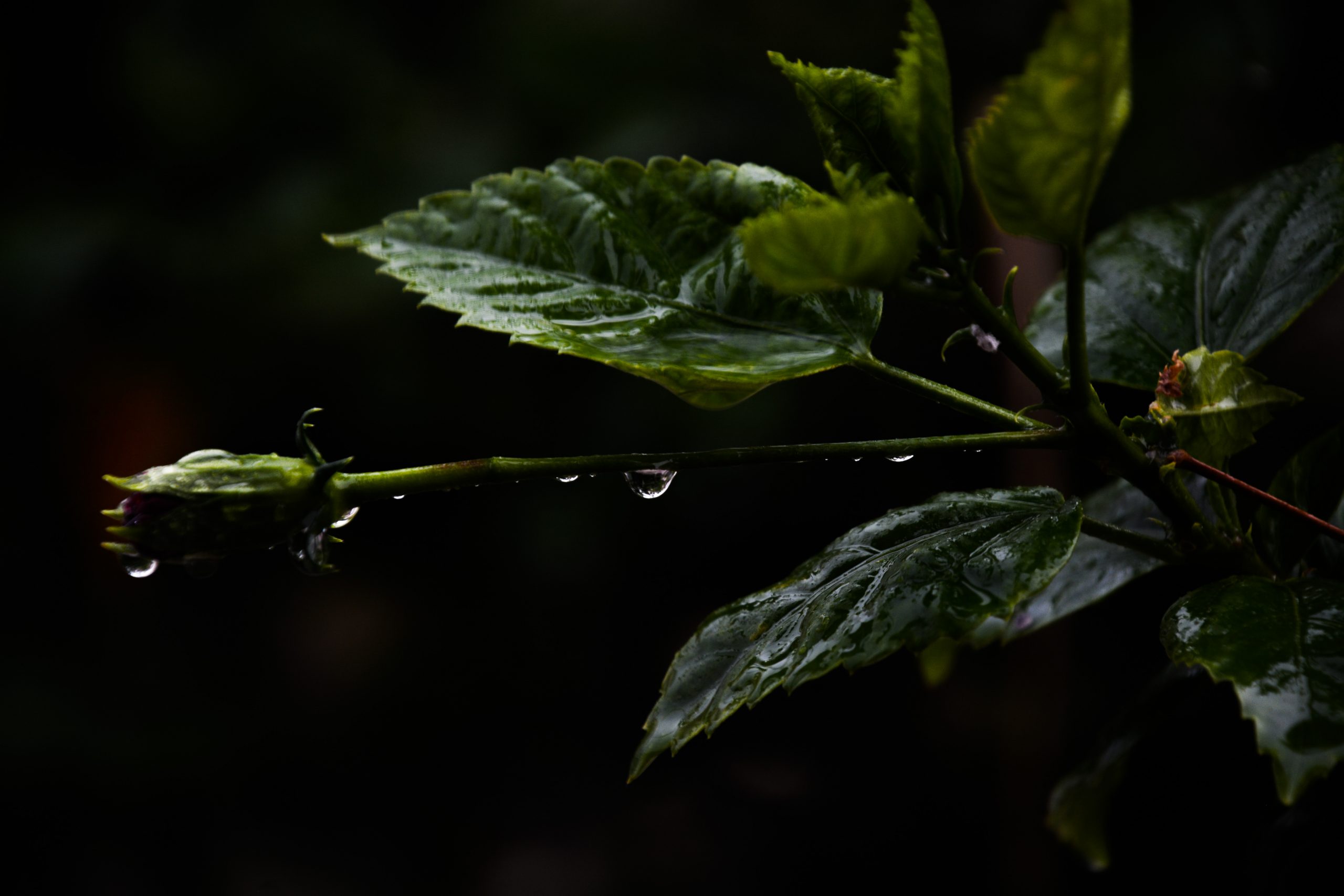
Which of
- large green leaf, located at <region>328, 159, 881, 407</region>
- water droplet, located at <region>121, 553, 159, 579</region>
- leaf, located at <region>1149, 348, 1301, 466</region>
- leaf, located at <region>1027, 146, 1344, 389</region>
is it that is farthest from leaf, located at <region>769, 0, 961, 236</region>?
water droplet, located at <region>121, 553, 159, 579</region>

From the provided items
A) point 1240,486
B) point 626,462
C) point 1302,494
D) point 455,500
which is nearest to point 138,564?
point 626,462

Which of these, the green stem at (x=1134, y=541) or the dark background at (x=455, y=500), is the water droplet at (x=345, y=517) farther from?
the dark background at (x=455, y=500)

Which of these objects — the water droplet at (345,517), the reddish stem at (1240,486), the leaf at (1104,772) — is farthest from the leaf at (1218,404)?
the water droplet at (345,517)

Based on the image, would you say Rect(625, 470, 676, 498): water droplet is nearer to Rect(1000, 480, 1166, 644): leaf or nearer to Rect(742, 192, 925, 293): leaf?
Rect(742, 192, 925, 293): leaf

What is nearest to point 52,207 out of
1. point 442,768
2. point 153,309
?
point 153,309

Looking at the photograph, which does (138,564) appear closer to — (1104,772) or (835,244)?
(835,244)

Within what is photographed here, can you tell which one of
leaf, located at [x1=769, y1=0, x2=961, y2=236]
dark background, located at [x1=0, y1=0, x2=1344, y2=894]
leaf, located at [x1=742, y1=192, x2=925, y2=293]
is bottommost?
dark background, located at [x1=0, y1=0, x2=1344, y2=894]

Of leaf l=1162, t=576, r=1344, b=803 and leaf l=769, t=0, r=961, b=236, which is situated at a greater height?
leaf l=769, t=0, r=961, b=236
